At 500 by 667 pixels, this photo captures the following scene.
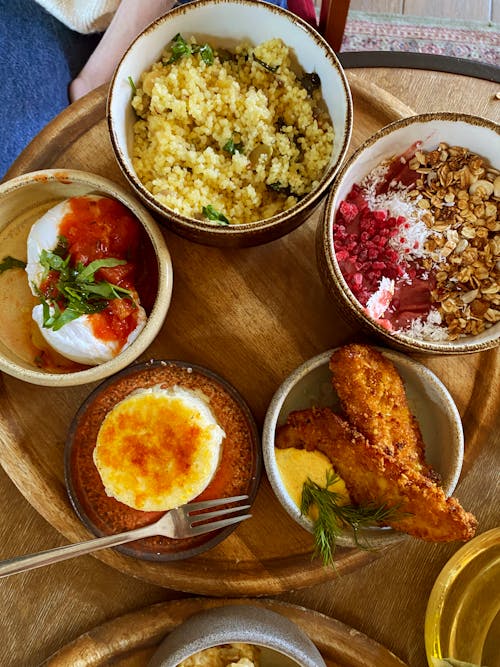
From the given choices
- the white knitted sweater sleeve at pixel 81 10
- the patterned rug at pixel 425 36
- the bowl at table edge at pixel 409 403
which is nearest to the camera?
the bowl at table edge at pixel 409 403

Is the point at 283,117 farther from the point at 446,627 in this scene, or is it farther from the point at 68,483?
the point at 446,627

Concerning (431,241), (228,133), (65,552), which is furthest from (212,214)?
(65,552)

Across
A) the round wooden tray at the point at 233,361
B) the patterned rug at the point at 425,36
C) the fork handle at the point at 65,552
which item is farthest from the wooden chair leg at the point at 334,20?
the fork handle at the point at 65,552

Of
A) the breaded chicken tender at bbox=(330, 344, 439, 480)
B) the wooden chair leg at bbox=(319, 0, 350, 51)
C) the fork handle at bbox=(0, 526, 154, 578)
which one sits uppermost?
the wooden chair leg at bbox=(319, 0, 350, 51)

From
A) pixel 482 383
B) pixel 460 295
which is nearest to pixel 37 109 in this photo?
pixel 460 295

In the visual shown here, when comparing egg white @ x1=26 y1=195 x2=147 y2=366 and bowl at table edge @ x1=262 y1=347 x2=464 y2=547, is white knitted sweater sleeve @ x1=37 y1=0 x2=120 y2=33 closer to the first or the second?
egg white @ x1=26 y1=195 x2=147 y2=366

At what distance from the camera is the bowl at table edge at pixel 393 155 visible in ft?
4.34

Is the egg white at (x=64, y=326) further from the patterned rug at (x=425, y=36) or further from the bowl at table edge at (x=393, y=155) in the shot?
the patterned rug at (x=425, y=36)

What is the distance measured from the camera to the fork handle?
52.2 inches

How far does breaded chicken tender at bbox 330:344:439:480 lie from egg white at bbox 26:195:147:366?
17.6 inches

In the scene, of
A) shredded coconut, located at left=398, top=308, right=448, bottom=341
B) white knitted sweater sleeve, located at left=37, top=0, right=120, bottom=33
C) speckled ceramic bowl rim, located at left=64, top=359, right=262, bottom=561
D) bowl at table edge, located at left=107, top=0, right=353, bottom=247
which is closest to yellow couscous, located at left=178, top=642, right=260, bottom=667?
speckled ceramic bowl rim, located at left=64, top=359, right=262, bottom=561

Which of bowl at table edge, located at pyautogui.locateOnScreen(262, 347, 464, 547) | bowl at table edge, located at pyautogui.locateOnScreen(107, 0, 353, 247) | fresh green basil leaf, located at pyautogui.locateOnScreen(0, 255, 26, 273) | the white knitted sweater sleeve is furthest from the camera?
the white knitted sweater sleeve

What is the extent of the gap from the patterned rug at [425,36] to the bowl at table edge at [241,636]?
1816 millimetres

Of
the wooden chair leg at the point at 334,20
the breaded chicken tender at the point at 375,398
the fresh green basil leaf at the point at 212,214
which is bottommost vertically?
the breaded chicken tender at the point at 375,398
